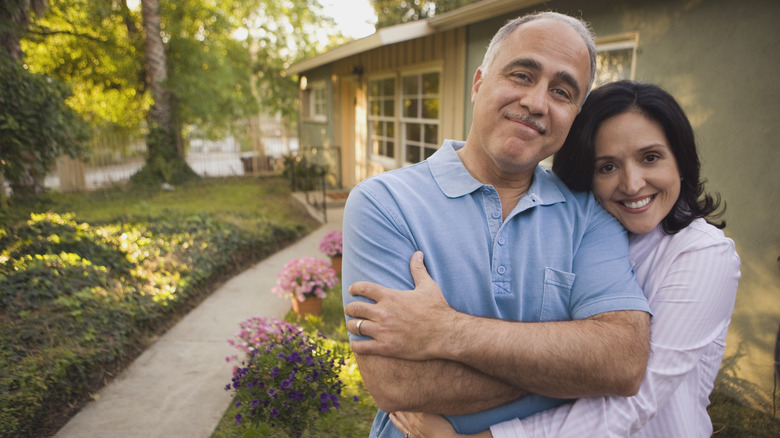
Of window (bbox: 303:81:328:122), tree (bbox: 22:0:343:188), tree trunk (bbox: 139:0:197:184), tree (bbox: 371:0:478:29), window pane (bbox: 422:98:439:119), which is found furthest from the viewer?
tree (bbox: 371:0:478:29)

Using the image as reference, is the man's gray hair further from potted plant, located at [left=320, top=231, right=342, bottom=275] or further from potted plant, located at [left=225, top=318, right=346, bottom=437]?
potted plant, located at [left=320, top=231, right=342, bottom=275]

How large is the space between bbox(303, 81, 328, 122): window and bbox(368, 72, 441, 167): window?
3.14 metres

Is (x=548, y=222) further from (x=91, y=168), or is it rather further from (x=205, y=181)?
(x=91, y=168)

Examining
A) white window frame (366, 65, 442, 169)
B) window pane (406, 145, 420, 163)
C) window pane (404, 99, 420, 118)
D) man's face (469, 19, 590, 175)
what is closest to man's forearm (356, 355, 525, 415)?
man's face (469, 19, 590, 175)

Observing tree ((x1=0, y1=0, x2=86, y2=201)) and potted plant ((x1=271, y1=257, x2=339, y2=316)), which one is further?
potted plant ((x1=271, y1=257, x2=339, y2=316))

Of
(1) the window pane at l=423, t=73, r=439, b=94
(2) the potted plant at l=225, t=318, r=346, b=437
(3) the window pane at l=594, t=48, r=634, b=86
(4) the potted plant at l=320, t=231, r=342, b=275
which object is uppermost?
(1) the window pane at l=423, t=73, r=439, b=94

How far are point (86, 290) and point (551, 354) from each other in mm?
3917

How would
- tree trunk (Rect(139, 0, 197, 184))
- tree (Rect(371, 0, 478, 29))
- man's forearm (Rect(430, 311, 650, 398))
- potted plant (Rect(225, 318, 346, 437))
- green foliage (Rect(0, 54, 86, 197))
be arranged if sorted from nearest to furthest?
man's forearm (Rect(430, 311, 650, 398)) → potted plant (Rect(225, 318, 346, 437)) → green foliage (Rect(0, 54, 86, 197)) → tree trunk (Rect(139, 0, 197, 184)) → tree (Rect(371, 0, 478, 29))

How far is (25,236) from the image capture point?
436 cm

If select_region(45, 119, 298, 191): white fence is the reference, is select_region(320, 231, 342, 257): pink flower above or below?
below

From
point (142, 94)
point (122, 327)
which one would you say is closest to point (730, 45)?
point (122, 327)

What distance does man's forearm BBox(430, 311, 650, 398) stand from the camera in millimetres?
1166

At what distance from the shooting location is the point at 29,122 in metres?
4.43

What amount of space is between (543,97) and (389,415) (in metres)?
1.07
